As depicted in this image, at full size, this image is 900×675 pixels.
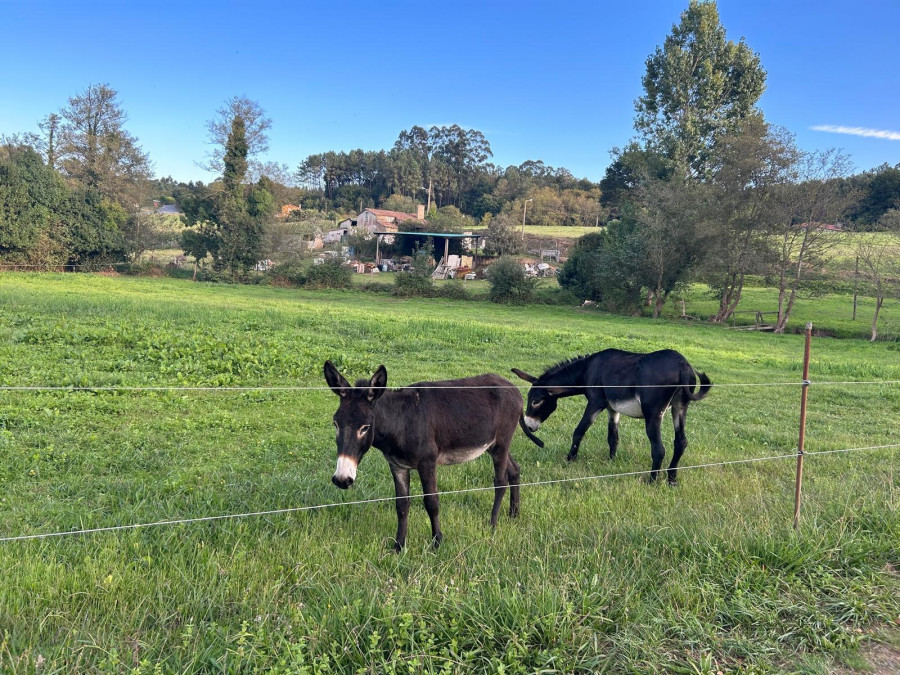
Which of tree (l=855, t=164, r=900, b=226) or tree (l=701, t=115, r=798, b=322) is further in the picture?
tree (l=855, t=164, r=900, b=226)

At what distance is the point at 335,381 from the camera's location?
4.27 m

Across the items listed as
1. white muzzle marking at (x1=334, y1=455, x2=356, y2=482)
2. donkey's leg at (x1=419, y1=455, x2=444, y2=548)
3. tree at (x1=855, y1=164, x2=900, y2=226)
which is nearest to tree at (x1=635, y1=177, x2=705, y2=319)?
tree at (x1=855, y1=164, x2=900, y2=226)

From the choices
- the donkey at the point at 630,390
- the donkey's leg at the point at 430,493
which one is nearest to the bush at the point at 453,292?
the donkey at the point at 630,390

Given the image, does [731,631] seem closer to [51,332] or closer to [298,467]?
[298,467]

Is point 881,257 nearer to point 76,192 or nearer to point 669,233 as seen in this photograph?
point 669,233

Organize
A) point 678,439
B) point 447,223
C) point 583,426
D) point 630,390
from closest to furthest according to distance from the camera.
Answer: point 678,439, point 630,390, point 583,426, point 447,223

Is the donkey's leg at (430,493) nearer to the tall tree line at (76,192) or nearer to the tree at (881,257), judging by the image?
the tree at (881,257)

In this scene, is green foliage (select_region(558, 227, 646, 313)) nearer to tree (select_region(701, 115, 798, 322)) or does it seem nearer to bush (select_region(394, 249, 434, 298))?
tree (select_region(701, 115, 798, 322))

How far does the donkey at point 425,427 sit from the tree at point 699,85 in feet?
141

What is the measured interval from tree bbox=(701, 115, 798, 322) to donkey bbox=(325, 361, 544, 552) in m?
31.5

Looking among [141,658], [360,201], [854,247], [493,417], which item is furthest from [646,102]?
[360,201]

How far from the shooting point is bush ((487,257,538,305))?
40.5 meters

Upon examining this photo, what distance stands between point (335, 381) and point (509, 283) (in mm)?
36970

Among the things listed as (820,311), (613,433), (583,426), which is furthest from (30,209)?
(820,311)
